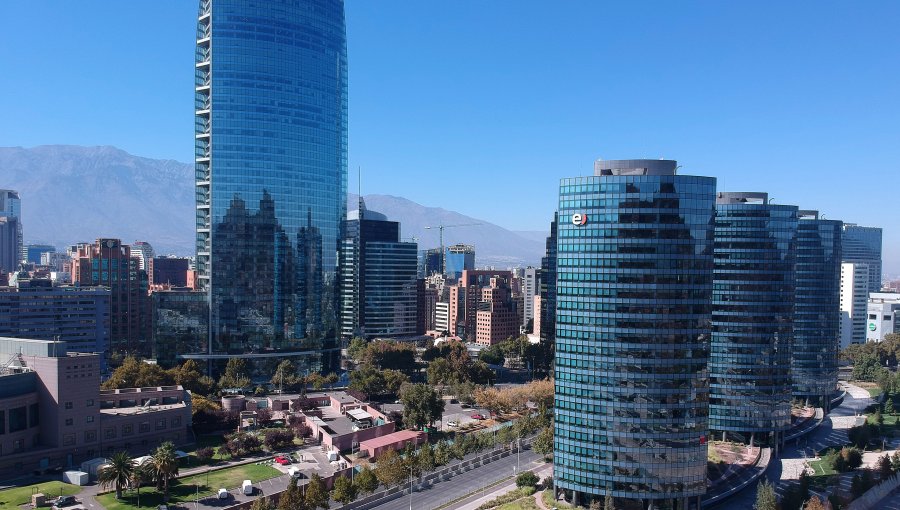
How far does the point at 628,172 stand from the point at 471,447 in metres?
48.7

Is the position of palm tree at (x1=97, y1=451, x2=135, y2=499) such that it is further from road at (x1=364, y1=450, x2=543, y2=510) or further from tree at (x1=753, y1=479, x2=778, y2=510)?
tree at (x1=753, y1=479, x2=778, y2=510)

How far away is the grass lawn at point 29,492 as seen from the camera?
75.2 m

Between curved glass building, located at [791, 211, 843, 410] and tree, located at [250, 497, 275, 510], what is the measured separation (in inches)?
4170

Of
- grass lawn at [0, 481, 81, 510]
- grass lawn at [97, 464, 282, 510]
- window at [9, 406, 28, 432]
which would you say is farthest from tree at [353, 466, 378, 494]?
window at [9, 406, 28, 432]

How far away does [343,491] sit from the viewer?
75125mm

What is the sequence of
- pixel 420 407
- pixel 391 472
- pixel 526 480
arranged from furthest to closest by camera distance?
pixel 420 407 → pixel 526 480 → pixel 391 472

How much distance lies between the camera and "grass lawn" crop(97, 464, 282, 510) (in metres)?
77.2

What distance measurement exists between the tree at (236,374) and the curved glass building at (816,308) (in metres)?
115

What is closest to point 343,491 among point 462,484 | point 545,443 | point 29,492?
point 462,484

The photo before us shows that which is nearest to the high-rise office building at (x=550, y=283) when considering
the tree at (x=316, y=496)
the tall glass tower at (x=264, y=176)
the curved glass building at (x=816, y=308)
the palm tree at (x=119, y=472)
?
the tall glass tower at (x=264, y=176)

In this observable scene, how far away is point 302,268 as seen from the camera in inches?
6452

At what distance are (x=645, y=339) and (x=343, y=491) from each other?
130ft

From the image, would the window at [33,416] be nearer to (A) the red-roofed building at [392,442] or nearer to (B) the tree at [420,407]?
(A) the red-roofed building at [392,442]

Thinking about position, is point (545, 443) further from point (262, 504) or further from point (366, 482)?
point (262, 504)
